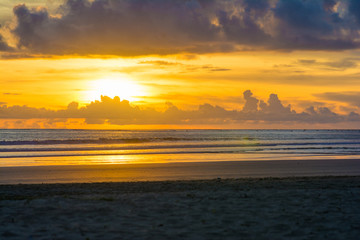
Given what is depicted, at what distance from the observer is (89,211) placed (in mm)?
11805

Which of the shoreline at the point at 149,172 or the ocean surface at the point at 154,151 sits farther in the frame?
the ocean surface at the point at 154,151

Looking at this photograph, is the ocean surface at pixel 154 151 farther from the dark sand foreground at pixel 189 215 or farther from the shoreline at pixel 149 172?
the dark sand foreground at pixel 189 215

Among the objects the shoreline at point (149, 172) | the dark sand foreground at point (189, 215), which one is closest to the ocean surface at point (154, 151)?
the shoreline at point (149, 172)

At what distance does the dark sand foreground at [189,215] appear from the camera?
9.65m

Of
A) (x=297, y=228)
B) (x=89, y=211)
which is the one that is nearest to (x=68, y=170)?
(x=89, y=211)

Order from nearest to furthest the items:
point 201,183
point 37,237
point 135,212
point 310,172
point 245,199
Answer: point 37,237 < point 135,212 < point 245,199 < point 201,183 < point 310,172

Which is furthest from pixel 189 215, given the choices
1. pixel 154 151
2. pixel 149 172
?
pixel 154 151

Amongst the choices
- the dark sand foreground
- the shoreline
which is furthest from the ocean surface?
the dark sand foreground

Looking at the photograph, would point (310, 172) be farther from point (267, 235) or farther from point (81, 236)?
point (81, 236)

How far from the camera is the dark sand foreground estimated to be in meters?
9.65

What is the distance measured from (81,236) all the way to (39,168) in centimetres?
1961

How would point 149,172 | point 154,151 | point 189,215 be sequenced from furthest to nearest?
point 154,151
point 149,172
point 189,215

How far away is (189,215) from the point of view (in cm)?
1134

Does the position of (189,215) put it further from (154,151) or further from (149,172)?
(154,151)
